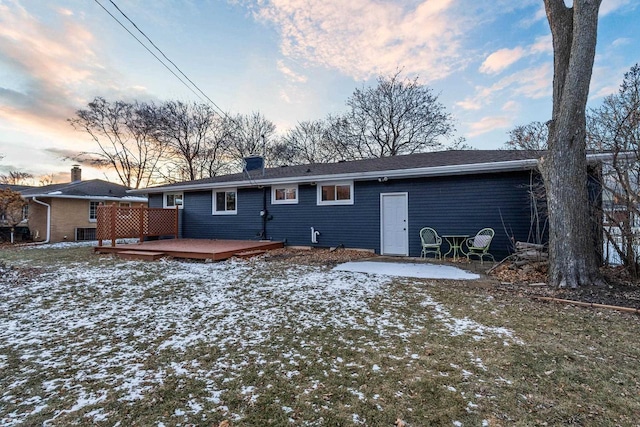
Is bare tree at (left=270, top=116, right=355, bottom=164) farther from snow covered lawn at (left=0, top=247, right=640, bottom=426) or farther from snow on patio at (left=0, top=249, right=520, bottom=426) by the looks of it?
snow covered lawn at (left=0, top=247, right=640, bottom=426)

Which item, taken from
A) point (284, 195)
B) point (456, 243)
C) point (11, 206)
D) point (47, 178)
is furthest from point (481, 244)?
point (47, 178)

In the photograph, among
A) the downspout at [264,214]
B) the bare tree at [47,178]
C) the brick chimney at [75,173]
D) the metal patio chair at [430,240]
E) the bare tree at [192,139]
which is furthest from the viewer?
the bare tree at [47,178]

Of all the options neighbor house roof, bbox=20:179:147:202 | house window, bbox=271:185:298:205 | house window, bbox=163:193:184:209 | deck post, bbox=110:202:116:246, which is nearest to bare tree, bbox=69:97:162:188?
neighbor house roof, bbox=20:179:147:202

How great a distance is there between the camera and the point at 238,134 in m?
22.9

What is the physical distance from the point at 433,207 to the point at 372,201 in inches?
69.6

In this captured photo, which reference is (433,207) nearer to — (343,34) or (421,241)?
(421,241)

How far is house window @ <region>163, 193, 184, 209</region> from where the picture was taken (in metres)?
12.7

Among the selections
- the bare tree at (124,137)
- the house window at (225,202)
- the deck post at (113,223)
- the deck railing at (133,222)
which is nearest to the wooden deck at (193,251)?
the deck post at (113,223)

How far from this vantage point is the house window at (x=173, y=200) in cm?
1274

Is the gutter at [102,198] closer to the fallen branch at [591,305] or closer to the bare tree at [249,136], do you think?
the bare tree at [249,136]

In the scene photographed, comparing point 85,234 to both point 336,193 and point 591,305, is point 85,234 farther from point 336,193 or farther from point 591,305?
Result: point 591,305

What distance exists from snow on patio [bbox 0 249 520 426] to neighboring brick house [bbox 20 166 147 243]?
10.6 meters

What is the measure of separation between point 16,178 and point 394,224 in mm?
36032

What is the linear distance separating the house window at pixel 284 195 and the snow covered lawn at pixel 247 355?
5.62 metres
